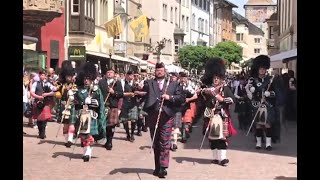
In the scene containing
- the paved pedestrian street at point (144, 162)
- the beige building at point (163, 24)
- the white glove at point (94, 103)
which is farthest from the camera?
the beige building at point (163, 24)

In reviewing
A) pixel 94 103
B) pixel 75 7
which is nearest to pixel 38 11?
pixel 75 7

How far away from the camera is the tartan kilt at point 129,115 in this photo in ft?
52.9

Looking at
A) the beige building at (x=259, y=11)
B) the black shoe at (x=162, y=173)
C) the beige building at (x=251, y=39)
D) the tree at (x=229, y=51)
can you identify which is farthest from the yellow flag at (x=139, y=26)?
the beige building at (x=259, y=11)

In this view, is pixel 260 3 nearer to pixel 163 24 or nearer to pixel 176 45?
pixel 176 45

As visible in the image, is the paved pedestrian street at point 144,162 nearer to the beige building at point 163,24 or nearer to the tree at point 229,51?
the beige building at point 163,24

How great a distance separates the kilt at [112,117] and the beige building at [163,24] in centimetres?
4467

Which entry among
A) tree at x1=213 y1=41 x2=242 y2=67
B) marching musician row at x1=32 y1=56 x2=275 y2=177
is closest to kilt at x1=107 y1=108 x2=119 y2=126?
marching musician row at x1=32 y1=56 x2=275 y2=177

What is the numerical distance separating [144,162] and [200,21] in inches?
2914

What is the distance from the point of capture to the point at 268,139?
14.4m

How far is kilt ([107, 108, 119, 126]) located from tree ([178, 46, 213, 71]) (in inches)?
1974

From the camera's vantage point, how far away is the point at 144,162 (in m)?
12.2
